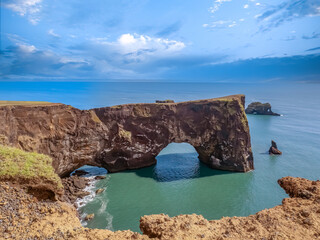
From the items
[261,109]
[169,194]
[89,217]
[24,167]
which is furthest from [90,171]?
[261,109]

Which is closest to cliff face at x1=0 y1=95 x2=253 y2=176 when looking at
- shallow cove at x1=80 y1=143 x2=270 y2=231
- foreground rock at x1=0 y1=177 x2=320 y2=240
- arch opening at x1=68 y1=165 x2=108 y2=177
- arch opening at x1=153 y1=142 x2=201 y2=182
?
arch opening at x1=68 y1=165 x2=108 y2=177

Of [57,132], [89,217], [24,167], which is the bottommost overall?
[89,217]

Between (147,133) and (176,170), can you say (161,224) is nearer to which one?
(176,170)

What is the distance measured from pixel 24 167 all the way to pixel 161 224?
29.1 ft

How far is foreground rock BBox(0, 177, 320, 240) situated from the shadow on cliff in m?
22.0

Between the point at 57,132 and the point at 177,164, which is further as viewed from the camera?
the point at 177,164

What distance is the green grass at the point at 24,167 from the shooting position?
11.1 metres

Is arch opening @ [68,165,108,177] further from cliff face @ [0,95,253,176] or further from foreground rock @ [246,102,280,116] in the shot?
foreground rock @ [246,102,280,116]

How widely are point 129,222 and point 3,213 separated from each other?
14.8 metres

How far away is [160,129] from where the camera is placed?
35125 mm

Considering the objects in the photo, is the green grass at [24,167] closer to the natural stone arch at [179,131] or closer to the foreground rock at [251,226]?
the foreground rock at [251,226]

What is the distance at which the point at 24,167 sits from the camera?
39.2 ft

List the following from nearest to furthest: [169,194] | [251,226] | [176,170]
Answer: [251,226], [169,194], [176,170]

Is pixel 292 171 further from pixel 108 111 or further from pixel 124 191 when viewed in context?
pixel 108 111
